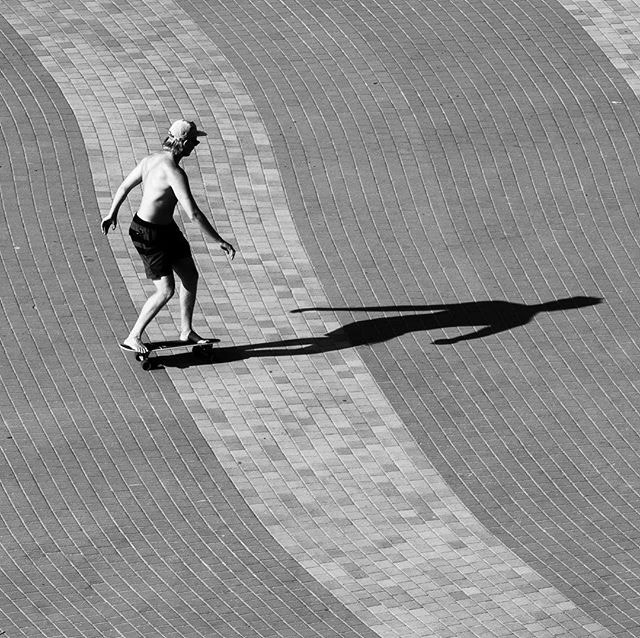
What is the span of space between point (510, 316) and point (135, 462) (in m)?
3.74

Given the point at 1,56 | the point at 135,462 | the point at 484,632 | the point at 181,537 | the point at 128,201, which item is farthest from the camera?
the point at 1,56

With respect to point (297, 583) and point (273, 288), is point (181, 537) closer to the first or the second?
point (297, 583)

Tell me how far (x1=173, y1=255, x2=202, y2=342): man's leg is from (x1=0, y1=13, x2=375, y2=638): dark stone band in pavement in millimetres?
453

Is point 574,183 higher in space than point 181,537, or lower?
higher

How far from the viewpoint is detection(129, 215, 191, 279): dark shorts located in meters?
12.4

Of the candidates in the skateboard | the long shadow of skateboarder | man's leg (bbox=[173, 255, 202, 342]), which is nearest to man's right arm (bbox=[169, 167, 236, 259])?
man's leg (bbox=[173, 255, 202, 342])

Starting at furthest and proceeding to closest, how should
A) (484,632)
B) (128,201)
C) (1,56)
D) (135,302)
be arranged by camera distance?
(1,56) < (128,201) < (135,302) < (484,632)

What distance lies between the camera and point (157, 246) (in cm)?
1236

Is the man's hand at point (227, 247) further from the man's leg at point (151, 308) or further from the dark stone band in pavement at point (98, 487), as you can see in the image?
the dark stone band in pavement at point (98, 487)

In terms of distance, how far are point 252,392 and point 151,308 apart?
104cm

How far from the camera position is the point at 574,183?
15266 mm

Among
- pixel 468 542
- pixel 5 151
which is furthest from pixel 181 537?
pixel 5 151

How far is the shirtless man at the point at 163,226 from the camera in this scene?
40.0 feet

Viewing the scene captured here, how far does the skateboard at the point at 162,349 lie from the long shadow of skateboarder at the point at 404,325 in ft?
0.25
